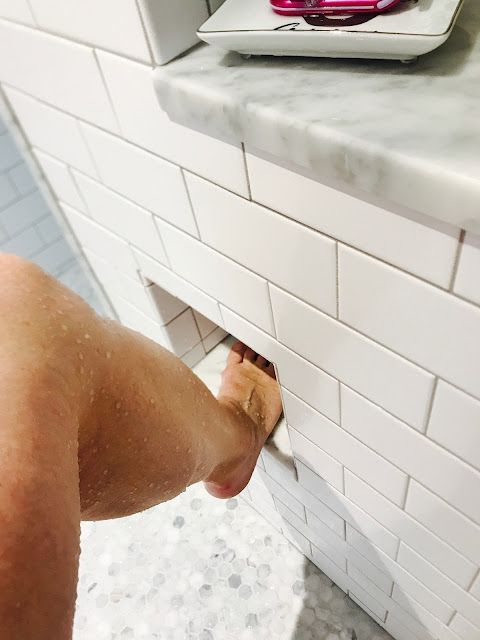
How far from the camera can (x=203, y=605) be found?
121 centimetres

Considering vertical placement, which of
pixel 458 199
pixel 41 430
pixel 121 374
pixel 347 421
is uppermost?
pixel 458 199

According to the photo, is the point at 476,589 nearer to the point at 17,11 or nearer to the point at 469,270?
the point at 469,270

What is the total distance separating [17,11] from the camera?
2.24 feet

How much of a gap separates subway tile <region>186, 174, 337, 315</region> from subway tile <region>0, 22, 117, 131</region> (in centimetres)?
18

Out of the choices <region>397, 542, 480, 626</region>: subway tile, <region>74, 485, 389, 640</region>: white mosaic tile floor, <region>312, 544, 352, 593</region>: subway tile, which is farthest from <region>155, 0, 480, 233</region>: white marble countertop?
<region>74, 485, 389, 640</region>: white mosaic tile floor

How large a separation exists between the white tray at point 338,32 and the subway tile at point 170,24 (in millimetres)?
59

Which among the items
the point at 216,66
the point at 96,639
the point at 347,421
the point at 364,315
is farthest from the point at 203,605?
the point at 216,66

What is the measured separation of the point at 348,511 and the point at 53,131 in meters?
0.77

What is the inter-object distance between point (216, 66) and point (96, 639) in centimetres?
125

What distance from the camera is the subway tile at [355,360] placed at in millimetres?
509

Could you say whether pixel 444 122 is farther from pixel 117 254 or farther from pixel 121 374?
pixel 117 254

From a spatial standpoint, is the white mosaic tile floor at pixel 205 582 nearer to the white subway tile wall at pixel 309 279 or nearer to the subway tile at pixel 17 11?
the white subway tile wall at pixel 309 279

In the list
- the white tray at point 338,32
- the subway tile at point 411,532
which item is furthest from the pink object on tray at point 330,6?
the subway tile at point 411,532

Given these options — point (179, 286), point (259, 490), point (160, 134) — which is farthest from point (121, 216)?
point (259, 490)
